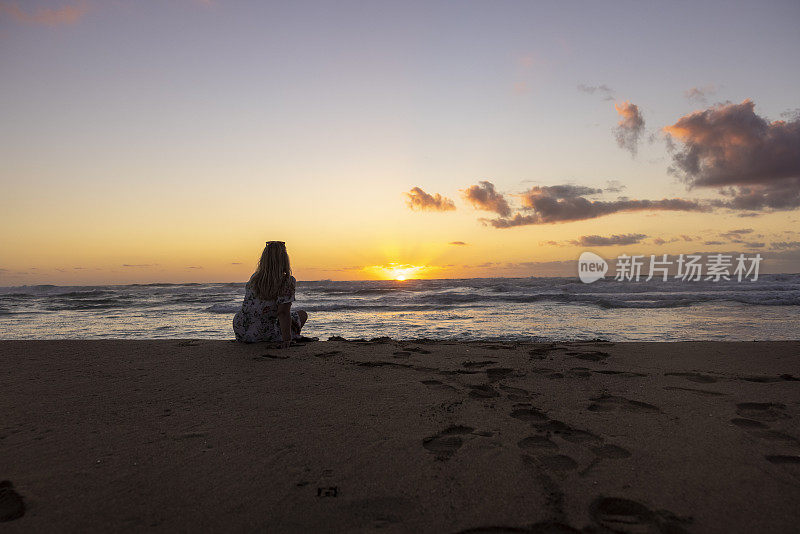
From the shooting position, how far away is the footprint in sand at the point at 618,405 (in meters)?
2.97

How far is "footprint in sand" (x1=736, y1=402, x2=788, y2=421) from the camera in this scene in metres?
A: 2.75

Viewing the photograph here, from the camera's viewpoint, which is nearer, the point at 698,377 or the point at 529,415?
the point at 529,415

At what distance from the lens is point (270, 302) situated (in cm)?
556

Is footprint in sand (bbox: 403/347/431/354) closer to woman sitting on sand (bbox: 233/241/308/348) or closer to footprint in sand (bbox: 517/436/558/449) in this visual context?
woman sitting on sand (bbox: 233/241/308/348)

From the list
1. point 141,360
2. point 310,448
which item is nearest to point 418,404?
point 310,448

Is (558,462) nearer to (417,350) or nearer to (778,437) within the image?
(778,437)

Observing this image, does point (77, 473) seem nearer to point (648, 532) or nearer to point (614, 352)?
point (648, 532)

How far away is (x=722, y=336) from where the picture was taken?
714 centimetres

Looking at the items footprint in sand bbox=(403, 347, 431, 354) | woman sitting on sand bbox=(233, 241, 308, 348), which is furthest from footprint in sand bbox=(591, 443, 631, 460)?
woman sitting on sand bbox=(233, 241, 308, 348)

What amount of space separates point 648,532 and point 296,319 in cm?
508

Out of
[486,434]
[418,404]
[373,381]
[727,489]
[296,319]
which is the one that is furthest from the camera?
[296,319]

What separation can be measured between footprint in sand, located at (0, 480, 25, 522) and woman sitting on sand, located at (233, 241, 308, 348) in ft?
10.8

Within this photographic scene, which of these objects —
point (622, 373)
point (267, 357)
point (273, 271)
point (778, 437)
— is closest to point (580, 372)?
point (622, 373)

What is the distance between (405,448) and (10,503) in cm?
180
